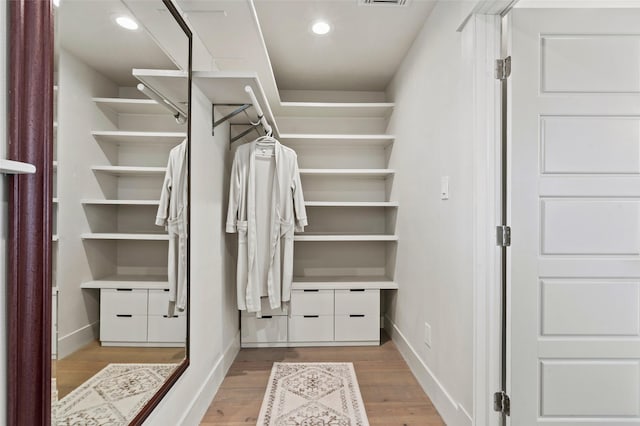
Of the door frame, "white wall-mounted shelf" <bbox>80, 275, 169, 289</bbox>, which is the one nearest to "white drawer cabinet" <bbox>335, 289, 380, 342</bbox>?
the door frame

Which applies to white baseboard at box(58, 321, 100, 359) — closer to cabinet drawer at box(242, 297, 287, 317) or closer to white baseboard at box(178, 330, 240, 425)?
white baseboard at box(178, 330, 240, 425)

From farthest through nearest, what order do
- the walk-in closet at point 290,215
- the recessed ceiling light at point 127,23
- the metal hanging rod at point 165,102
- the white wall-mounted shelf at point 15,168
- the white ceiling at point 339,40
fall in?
the white ceiling at point 339,40 → the metal hanging rod at point 165,102 → the recessed ceiling light at point 127,23 → the walk-in closet at point 290,215 → the white wall-mounted shelf at point 15,168

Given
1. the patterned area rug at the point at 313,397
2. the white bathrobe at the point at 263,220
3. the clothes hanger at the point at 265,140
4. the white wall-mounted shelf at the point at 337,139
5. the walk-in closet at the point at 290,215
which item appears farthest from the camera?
the white wall-mounted shelf at the point at 337,139

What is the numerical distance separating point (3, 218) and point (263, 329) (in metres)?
2.48

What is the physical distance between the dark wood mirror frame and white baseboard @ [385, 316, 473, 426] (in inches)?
67.0

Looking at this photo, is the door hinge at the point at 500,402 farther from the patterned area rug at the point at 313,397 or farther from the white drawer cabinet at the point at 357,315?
the white drawer cabinet at the point at 357,315

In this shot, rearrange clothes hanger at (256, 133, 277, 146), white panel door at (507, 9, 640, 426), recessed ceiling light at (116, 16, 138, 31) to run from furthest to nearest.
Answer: clothes hanger at (256, 133, 277, 146), white panel door at (507, 9, 640, 426), recessed ceiling light at (116, 16, 138, 31)

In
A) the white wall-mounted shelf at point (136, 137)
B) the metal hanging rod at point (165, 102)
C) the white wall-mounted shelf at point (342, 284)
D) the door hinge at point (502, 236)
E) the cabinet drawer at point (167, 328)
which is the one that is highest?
the metal hanging rod at point (165, 102)

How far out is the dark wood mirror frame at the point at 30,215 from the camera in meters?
0.69

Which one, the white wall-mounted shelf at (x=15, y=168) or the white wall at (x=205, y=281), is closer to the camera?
the white wall-mounted shelf at (x=15, y=168)

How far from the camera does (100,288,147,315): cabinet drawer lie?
3.59ft

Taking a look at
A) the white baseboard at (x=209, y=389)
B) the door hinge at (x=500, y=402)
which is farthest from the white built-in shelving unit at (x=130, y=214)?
the door hinge at (x=500, y=402)

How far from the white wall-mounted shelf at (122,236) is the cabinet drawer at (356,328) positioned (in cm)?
196

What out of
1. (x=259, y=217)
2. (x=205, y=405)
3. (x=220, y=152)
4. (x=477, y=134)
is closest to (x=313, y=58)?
(x=220, y=152)
